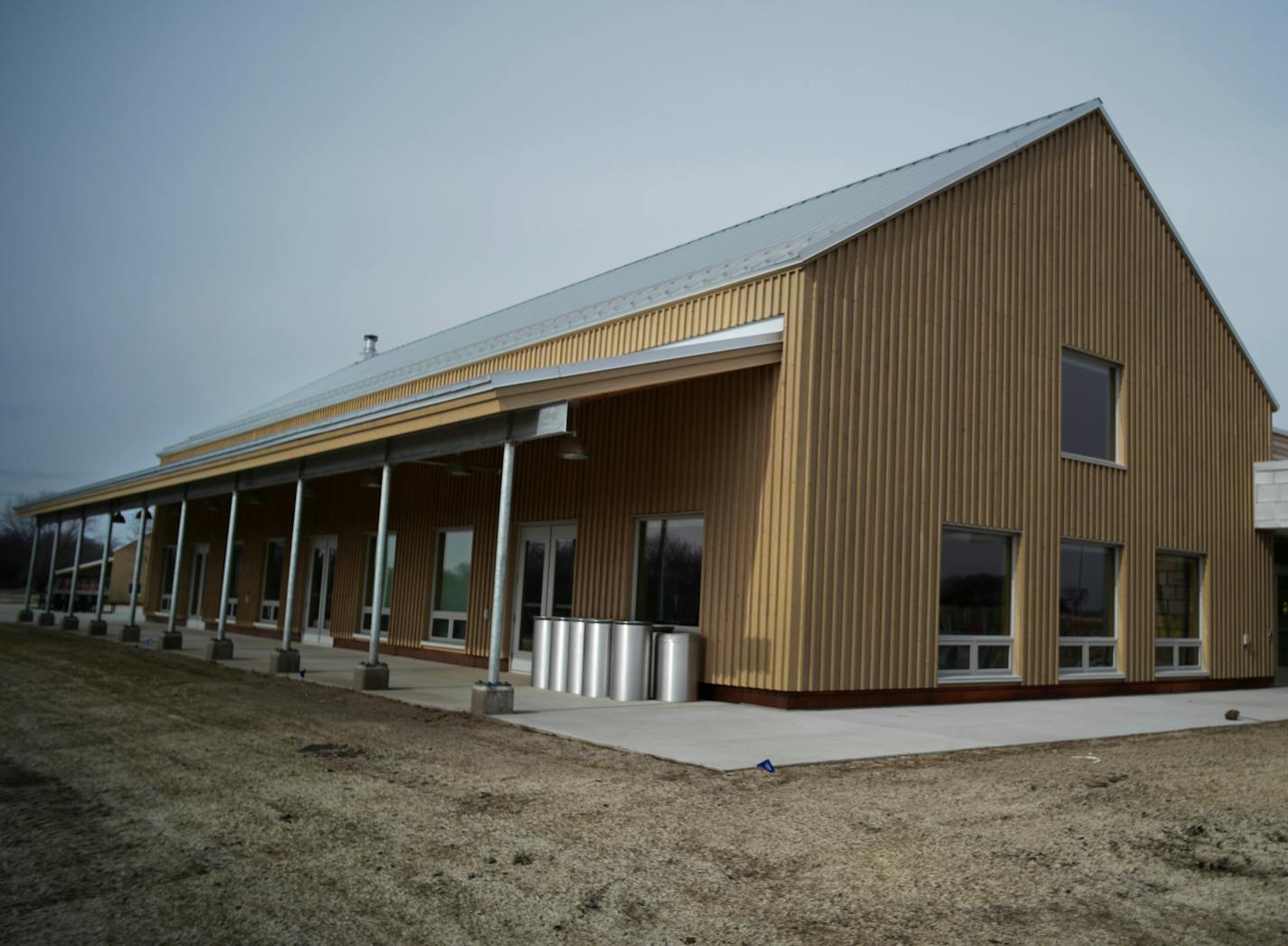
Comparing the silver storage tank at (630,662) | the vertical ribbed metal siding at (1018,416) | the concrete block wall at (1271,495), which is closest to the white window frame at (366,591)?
the silver storage tank at (630,662)

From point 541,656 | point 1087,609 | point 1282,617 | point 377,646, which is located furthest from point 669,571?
point 1282,617

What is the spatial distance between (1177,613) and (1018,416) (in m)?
5.37

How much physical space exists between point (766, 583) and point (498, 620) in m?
3.11

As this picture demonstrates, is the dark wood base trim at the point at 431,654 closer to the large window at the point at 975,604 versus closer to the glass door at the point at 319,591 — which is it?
the glass door at the point at 319,591

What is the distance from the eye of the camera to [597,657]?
40.9 feet

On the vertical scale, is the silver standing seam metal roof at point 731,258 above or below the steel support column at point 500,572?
above

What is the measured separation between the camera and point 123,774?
6789mm

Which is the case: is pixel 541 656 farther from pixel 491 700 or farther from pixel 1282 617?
pixel 1282 617

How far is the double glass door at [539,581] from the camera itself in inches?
607

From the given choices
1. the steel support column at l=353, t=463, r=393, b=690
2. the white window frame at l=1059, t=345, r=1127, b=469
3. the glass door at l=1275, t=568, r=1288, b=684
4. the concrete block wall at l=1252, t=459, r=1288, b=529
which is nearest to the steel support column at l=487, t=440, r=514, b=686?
the steel support column at l=353, t=463, r=393, b=690

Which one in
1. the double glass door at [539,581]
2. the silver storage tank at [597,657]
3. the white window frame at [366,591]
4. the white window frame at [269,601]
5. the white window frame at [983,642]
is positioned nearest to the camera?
the silver storage tank at [597,657]

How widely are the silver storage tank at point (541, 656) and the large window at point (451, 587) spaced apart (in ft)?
14.3

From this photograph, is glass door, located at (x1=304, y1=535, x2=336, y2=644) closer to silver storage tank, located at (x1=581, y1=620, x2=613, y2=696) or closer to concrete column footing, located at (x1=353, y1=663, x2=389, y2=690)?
concrete column footing, located at (x1=353, y1=663, x2=389, y2=690)

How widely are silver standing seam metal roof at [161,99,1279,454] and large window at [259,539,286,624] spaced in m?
3.52
